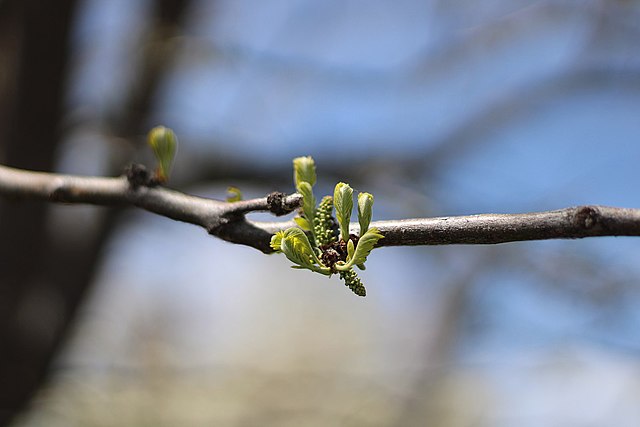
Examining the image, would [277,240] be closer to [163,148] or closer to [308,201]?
[308,201]

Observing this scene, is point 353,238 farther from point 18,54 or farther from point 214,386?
point 214,386

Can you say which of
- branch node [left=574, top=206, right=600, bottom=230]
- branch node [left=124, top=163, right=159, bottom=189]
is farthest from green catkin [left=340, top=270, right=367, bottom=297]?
branch node [left=124, top=163, right=159, bottom=189]

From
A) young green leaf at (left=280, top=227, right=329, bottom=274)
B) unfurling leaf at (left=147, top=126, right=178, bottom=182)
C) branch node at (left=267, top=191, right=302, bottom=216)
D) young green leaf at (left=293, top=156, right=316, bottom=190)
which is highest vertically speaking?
unfurling leaf at (left=147, top=126, right=178, bottom=182)

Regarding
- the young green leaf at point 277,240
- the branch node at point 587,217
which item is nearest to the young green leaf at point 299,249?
the young green leaf at point 277,240

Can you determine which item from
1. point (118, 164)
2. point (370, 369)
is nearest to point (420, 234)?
point (118, 164)

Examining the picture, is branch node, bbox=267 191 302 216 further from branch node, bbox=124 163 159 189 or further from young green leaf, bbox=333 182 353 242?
branch node, bbox=124 163 159 189

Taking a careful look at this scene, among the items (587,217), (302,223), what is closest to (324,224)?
(302,223)
